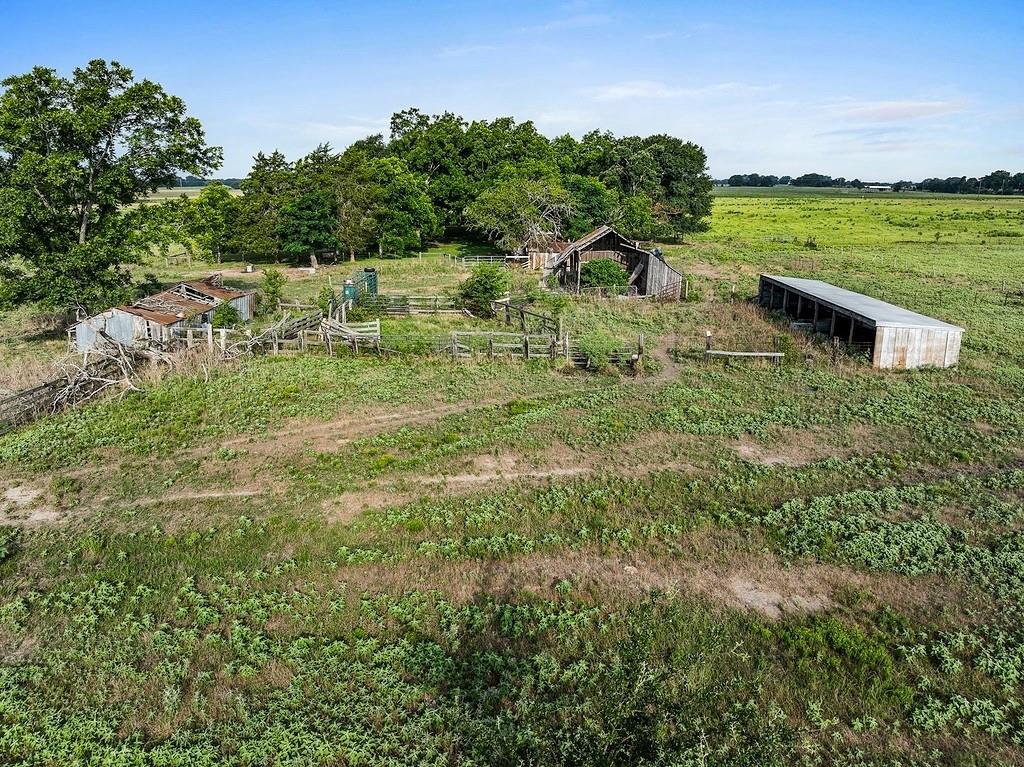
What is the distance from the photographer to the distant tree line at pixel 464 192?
49781mm

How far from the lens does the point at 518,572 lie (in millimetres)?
11328

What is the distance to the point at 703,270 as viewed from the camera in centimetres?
4628

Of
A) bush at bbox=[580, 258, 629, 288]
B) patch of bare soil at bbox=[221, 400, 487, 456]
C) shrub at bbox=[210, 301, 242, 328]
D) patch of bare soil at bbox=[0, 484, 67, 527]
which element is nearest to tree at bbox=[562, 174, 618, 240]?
bush at bbox=[580, 258, 629, 288]

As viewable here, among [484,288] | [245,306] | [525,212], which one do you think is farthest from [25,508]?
[525,212]

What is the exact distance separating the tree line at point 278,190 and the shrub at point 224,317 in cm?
315

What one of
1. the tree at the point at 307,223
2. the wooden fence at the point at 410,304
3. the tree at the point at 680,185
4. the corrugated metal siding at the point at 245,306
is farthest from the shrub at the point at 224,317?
the tree at the point at 680,185

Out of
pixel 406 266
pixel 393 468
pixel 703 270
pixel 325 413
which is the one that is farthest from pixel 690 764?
pixel 406 266

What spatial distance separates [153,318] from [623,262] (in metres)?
26.3

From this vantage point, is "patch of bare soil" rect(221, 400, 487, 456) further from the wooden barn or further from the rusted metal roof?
the wooden barn

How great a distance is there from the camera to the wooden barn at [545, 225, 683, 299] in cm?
3656

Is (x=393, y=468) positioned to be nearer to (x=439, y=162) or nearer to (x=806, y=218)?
(x=439, y=162)

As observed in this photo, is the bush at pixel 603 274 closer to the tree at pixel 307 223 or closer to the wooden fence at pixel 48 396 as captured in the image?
the tree at pixel 307 223

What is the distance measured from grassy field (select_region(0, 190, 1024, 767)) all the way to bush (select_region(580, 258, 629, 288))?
16629 millimetres

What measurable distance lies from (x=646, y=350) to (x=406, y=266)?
28738 mm
